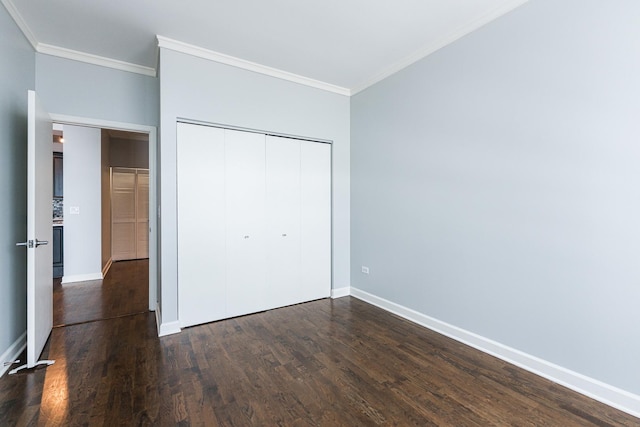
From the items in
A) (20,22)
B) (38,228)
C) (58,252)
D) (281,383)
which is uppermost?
(20,22)

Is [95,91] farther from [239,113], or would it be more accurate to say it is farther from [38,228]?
[38,228]

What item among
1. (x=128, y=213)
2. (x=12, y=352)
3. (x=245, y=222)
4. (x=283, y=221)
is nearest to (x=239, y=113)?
(x=245, y=222)

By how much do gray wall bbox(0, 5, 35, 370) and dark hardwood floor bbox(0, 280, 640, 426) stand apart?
1.50 ft

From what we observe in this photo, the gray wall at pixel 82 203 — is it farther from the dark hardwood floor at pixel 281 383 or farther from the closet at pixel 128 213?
the dark hardwood floor at pixel 281 383

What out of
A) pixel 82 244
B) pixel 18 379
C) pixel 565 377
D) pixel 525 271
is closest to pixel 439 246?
pixel 525 271

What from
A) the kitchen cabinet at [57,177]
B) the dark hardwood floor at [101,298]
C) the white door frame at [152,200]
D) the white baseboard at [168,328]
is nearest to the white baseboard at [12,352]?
the dark hardwood floor at [101,298]

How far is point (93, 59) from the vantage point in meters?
3.19

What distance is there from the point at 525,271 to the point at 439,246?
77cm

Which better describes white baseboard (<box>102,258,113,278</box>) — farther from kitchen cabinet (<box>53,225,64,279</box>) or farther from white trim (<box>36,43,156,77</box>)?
white trim (<box>36,43,156,77</box>)

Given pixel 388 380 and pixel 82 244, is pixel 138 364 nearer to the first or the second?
pixel 388 380

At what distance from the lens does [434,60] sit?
9.77 ft

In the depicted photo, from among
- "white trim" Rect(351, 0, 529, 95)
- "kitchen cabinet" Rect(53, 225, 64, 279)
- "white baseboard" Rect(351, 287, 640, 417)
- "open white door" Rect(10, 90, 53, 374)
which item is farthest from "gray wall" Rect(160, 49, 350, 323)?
"kitchen cabinet" Rect(53, 225, 64, 279)

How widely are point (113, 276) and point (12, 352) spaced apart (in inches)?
124

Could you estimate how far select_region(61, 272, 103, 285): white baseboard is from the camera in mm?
4758
